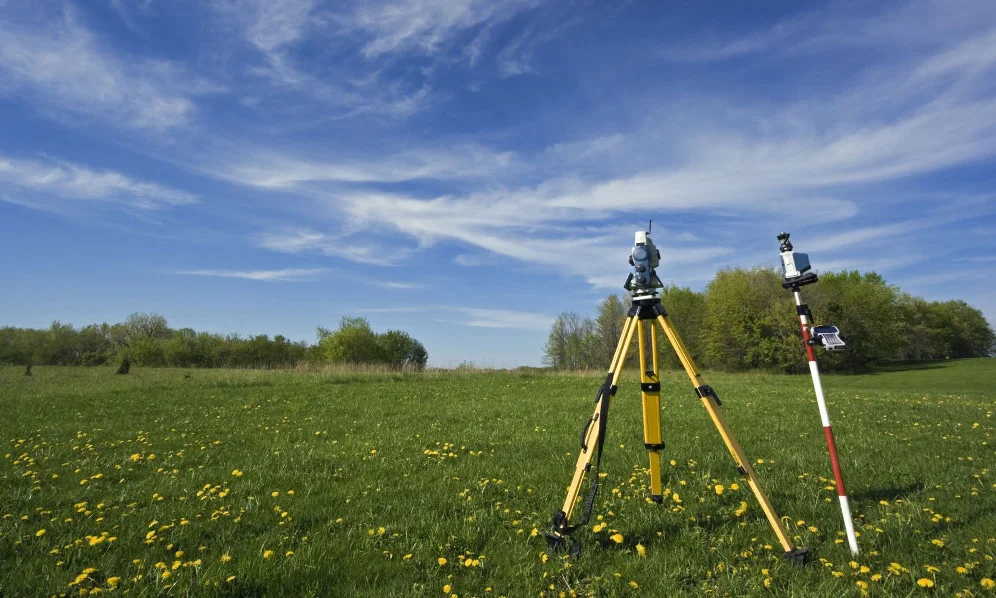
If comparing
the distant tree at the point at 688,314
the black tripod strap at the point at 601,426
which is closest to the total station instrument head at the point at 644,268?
the black tripod strap at the point at 601,426

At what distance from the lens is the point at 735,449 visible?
4.85 meters

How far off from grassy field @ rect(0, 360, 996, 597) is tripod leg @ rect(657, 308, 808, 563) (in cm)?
21

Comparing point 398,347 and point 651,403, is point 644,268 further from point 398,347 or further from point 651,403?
point 398,347

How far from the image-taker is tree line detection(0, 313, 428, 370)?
8138 cm

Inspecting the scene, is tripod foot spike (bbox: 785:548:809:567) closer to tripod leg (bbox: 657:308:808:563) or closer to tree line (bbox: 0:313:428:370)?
tripod leg (bbox: 657:308:808:563)

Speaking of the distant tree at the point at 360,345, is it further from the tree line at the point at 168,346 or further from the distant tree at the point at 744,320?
the distant tree at the point at 744,320

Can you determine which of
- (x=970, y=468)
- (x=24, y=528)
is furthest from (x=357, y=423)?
(x=970, y=468)

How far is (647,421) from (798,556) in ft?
5.65

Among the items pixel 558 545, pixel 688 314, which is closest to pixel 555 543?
pixel 558 545

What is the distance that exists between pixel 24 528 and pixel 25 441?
799 cm

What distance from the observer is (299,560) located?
4.90 meters

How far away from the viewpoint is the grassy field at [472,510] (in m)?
4.49

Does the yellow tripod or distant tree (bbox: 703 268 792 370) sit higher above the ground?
distant tree (bbox: 703 268 792 370)

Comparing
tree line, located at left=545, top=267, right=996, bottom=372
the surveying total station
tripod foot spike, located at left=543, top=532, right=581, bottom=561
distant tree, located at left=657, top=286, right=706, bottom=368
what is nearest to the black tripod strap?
the surveying total station
